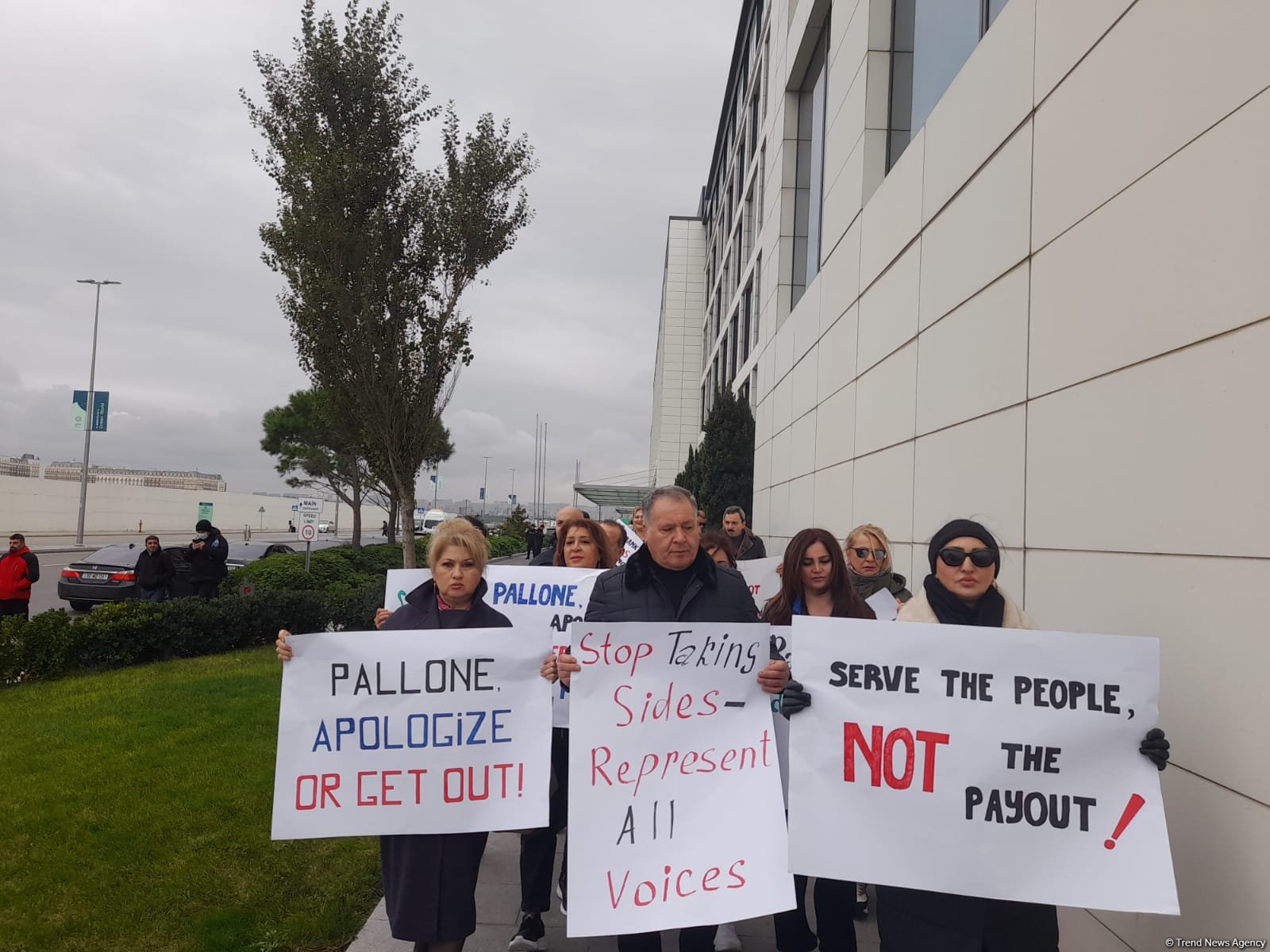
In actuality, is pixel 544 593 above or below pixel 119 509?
below

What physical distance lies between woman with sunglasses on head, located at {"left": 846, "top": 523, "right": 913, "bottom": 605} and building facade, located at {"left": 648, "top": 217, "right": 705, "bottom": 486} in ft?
139

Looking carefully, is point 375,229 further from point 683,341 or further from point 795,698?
point 683,341

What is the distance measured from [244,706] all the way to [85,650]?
307 centimetres

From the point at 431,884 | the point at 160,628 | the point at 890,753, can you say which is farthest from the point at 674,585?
the point at 160,628

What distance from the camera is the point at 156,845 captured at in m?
4.86

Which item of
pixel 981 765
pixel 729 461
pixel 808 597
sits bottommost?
pixel 981 765

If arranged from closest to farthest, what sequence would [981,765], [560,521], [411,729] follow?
1. [981,765]
2. [411,729]
3. [560,521]

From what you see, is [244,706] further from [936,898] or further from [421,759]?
[936,898]

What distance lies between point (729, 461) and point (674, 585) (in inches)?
700

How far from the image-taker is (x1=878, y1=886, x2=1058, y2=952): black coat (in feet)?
8.44

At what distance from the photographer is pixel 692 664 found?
3146 millimetres

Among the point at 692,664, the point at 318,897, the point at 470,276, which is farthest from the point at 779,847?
the point at 470,276

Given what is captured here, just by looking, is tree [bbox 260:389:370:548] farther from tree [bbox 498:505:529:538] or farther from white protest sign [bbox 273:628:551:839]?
white protest sign [bbox 273:628:551:839]

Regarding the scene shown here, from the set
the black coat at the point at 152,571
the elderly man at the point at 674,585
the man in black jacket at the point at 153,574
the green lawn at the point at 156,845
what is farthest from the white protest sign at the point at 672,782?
the black coat at the point at 152,571
